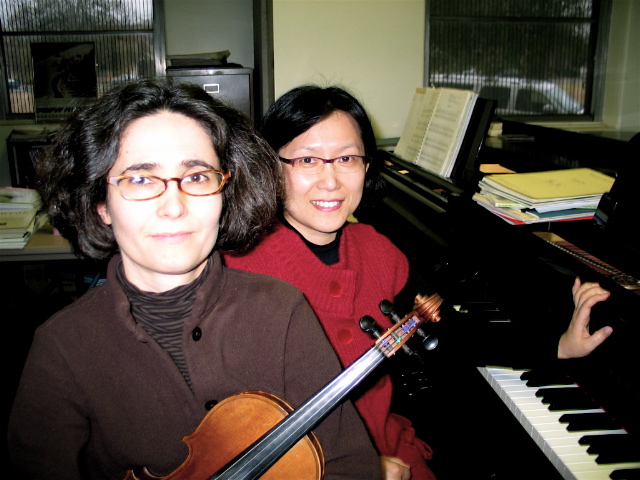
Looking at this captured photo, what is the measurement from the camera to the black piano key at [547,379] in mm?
1229

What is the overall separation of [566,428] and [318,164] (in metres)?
0.87

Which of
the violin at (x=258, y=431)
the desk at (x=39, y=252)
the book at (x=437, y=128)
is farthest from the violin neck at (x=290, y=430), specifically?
the desk at (x=39, y=252)

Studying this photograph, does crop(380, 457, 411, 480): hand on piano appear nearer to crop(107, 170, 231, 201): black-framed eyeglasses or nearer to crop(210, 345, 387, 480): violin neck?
crop(210, 345, 387, 480): violin neck

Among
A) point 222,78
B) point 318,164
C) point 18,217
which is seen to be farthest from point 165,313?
point 222,78

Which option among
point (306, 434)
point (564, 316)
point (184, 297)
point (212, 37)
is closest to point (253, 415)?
point (306, 434)

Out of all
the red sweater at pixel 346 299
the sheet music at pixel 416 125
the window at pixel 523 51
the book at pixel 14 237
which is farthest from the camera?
the window at pixel 523 51

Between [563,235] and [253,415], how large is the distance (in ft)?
3.04

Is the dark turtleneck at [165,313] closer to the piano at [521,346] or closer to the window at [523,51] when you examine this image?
the piano at [521,346]

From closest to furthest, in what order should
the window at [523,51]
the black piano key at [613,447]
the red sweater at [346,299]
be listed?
the black piano key at [613,447]
the red sweater at [346,299]
the window at [523,51]

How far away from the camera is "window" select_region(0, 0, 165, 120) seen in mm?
4422

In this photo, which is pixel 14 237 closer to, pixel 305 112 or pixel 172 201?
pixel 305 112

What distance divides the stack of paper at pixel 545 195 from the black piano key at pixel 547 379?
0.41 meters

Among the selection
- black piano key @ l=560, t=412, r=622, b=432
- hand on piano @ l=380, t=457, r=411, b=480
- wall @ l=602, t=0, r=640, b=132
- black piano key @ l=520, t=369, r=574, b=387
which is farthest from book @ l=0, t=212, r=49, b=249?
wall @ l=602, t=0, r=640, b=132

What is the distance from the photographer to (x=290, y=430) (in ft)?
3.01
